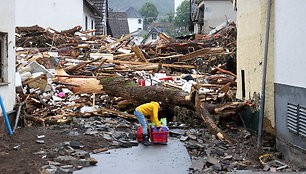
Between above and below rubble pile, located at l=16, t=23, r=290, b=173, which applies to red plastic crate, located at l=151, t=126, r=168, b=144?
below

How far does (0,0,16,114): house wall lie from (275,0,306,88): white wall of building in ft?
22.2

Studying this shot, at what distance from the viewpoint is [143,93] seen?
12891 mm

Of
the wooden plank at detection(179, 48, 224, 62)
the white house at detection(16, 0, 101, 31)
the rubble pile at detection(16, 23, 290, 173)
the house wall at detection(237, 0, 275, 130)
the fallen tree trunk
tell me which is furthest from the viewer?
the white house at detection(16, 0, 101, 31)

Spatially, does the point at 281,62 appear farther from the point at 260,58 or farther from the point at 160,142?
the point at 160,142

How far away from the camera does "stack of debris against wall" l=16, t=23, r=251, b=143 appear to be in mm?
12258

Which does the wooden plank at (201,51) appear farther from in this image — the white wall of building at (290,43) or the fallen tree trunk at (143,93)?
the white wall of building at (290,43)

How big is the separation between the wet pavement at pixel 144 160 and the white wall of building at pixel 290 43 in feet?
9.33

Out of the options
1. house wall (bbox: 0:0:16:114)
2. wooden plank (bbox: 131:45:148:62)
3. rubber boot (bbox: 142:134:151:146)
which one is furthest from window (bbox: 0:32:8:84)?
wooden plank (bbox: 131:45:148:62)

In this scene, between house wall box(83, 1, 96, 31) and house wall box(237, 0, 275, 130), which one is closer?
house wall box(237, 0, 275, 130)

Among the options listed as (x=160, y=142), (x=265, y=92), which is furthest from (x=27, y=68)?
(x=265, y=92)

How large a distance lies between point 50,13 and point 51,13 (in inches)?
3.1

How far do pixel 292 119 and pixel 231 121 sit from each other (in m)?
4.38

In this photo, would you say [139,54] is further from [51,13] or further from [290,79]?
[51,13]

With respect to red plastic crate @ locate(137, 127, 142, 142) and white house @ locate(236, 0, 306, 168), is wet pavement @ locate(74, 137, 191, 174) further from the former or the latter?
white house @ locate(236, 0, 306, 168)
